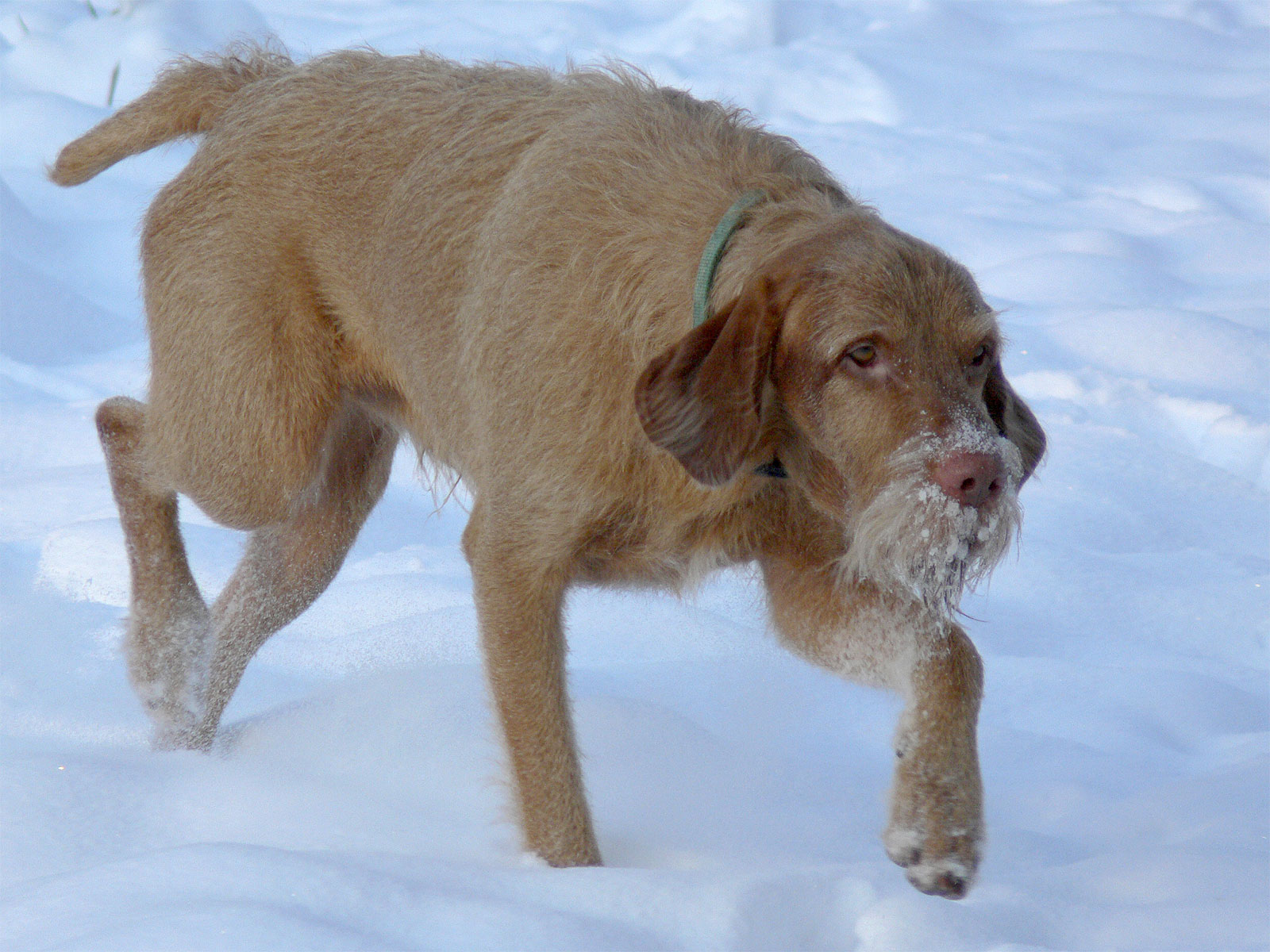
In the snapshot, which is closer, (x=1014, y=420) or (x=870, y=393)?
(x=870, y=393)

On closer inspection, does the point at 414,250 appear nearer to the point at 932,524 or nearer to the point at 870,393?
the point at 870,393

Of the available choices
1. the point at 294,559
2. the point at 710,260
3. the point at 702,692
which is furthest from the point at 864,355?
the point at 294,559

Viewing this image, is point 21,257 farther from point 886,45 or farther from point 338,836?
point 886,45

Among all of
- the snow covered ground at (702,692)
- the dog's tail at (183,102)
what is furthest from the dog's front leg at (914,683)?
the dog's tail at (183,102)

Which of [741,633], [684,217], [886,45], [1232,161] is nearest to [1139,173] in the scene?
[1232,161]

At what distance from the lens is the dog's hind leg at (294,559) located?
424 cm

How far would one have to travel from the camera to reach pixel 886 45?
1136 centimetres

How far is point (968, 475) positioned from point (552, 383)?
3.11 feet

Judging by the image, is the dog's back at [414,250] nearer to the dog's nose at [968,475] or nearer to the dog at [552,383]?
the dog at [552,383]

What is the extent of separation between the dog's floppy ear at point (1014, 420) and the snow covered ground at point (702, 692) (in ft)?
2.57

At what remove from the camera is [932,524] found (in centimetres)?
245

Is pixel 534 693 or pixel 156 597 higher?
pixel 534 693

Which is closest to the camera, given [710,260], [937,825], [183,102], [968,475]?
[968,475]

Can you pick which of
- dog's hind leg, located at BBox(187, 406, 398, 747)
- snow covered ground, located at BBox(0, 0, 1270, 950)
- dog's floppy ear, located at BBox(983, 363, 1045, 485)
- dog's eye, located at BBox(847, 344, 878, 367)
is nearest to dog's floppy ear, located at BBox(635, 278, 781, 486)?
dog's eye, located at BBox(847, 344, 878, 367)
